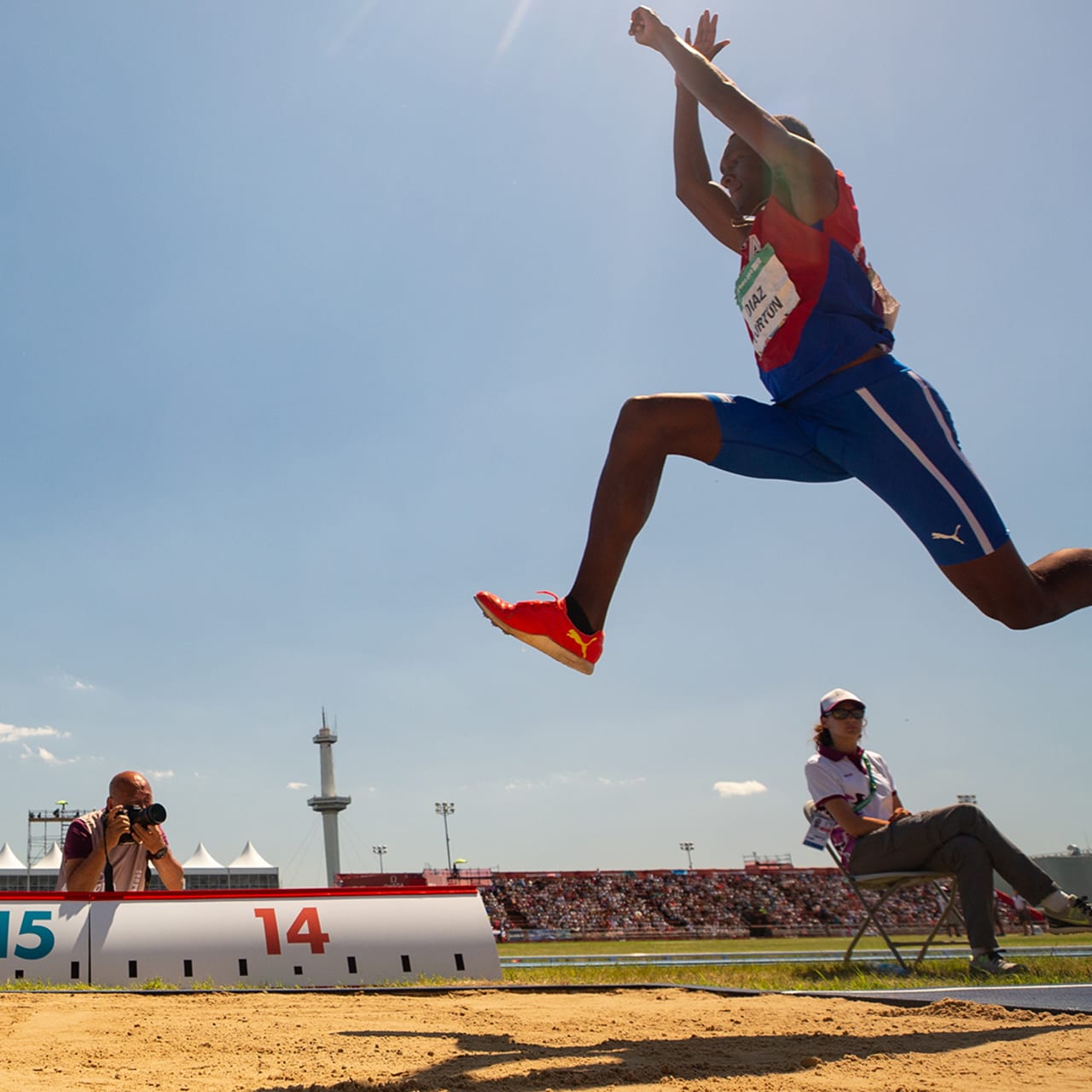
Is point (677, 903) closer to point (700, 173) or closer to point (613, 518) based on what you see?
point (700, 173)

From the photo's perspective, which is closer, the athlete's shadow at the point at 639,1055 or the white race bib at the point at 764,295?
the athlete's shadow at the point at 639,1055

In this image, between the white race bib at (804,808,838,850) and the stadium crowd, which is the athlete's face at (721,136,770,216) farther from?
the stadium crowd

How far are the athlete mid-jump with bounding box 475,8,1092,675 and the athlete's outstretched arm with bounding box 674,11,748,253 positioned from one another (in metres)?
0.29

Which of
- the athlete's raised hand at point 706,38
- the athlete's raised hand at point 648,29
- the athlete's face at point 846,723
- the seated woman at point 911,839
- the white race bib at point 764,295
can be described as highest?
the athlete's raised hand at point 706,38

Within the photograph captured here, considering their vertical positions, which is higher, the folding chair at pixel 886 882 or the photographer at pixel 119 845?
the photographer at pixel 119 845

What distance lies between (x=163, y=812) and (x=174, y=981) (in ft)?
3.27

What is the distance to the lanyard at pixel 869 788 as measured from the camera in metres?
5.38

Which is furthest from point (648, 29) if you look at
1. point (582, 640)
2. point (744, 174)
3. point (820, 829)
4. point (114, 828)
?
point (114, 828)

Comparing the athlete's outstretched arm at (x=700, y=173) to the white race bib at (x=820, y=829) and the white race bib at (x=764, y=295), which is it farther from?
the white race bib at (x=820, y=829)

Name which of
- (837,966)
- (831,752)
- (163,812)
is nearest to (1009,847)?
(831,752)

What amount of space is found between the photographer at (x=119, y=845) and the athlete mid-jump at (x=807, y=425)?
3633mm

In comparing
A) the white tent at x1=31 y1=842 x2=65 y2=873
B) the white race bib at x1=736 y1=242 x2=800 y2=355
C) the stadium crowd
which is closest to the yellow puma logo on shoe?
the white race bib at x1=736 y1=242 x2=800 y2=355

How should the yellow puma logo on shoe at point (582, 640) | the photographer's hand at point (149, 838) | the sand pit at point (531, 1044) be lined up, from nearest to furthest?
the sand pit at point (531, 1044)
the yellow puma logo on shoe at point (582, 640)
the photographer's hand at point (149, 838)

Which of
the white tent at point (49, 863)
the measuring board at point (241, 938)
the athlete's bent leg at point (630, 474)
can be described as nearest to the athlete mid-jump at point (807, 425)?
the athlete's bent leg at point (630, 474)
